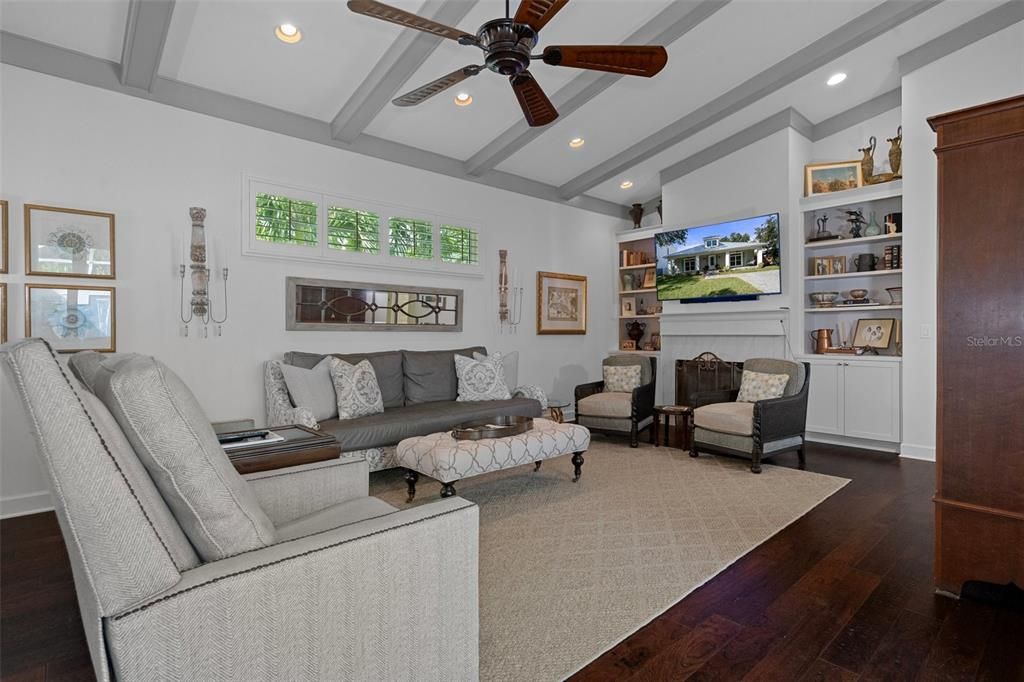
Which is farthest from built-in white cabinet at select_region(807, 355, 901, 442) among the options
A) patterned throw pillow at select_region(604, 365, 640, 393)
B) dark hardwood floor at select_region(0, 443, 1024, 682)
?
dark hardwood floor at select_region(0, 443, 1024, 682)

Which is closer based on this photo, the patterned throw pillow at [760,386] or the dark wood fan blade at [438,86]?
the dark wood fan blade at [438,86]

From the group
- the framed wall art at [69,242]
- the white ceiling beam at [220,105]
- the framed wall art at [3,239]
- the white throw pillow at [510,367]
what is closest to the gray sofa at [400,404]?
the white throw pillow at [510,367]

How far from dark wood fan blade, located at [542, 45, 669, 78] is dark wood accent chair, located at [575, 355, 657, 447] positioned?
3.07 metres

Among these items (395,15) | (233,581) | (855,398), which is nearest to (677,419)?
(855,398)

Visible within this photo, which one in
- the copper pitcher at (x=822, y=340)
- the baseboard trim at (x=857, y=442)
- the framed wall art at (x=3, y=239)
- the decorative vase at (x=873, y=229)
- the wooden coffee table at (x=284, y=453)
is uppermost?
the decorative vase at (x=873, y=229)

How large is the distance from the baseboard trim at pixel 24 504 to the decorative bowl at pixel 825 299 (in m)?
6.67

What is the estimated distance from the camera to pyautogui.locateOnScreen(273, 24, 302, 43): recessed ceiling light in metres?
3.37

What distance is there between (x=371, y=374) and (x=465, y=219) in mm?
2143

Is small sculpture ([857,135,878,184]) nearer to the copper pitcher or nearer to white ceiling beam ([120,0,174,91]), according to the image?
the copper pitcher

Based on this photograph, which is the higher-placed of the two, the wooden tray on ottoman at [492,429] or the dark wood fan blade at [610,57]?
the dark wood fan blade at [610,57]

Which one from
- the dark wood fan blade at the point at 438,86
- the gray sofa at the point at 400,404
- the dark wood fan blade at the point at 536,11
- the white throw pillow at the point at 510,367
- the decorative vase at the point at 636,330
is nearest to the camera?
the dark wood fan blade at the point at 536,11

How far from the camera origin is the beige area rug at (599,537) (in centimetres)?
193

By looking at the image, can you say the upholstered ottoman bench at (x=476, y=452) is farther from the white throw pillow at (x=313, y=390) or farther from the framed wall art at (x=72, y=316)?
the framed wall art at (x=72, y=316)

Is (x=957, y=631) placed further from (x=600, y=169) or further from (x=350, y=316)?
(x=600, y=169)
